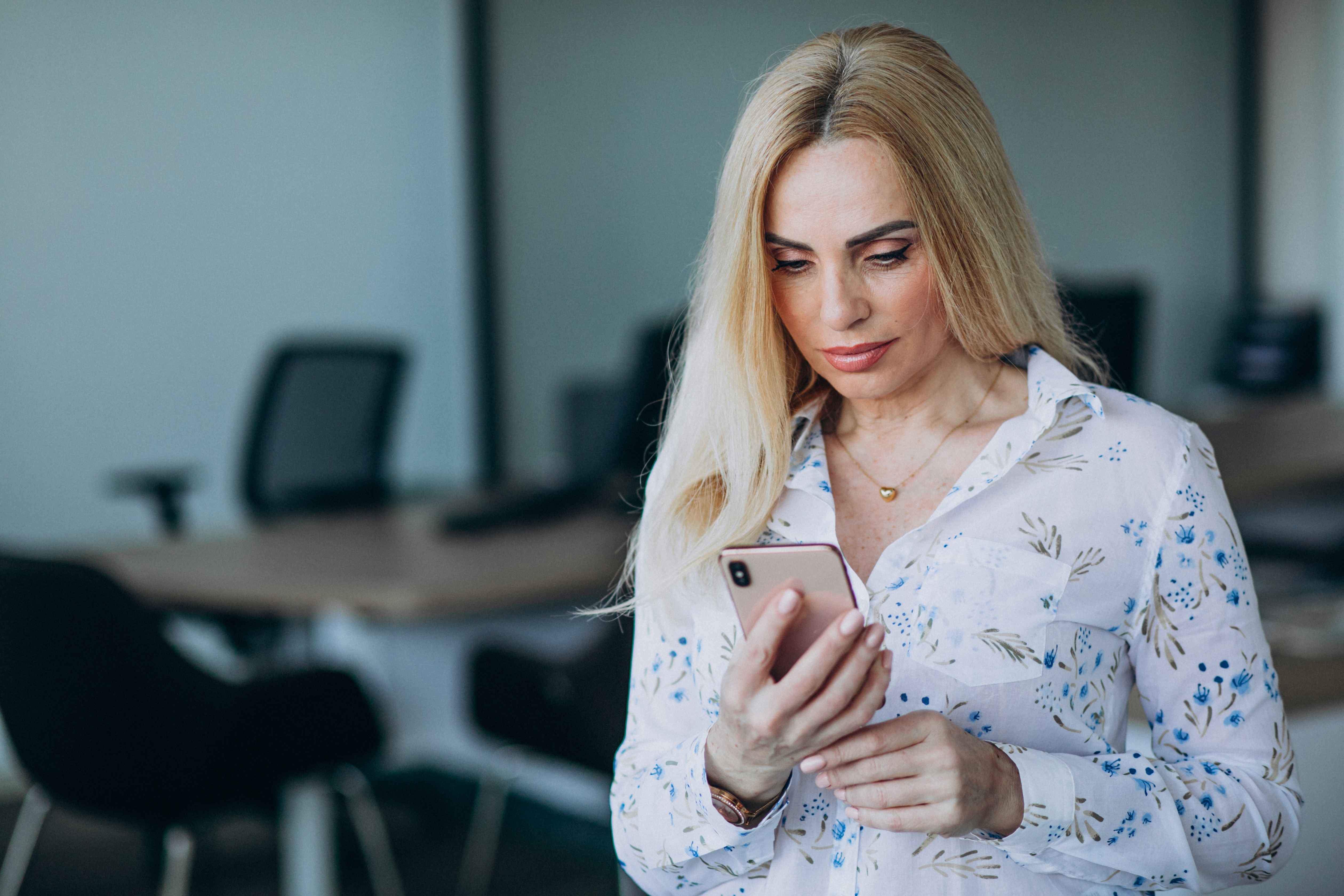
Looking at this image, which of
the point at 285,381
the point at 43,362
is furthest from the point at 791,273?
the point at 43,362

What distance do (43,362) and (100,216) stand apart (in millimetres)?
519

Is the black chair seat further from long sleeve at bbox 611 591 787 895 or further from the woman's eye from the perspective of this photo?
the woman's eye

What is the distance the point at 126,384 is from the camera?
4195 millimetres

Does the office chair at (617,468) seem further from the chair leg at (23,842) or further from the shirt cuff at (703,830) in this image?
the shirt cuff at (703,830)

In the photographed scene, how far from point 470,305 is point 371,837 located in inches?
93.7

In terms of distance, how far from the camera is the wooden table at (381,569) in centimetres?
216

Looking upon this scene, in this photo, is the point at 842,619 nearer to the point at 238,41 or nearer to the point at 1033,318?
the point at 1033,318

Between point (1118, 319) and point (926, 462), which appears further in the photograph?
point (1118, 319)

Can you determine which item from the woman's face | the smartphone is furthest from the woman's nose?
the smartphone

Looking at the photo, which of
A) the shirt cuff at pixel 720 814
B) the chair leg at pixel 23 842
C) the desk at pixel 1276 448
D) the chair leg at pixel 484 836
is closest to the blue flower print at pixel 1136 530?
the shirt cuff at pixel 720 814

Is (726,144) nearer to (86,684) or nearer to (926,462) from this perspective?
(86,684)

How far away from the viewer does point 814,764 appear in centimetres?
86

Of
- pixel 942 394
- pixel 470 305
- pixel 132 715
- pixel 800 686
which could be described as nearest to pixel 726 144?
pixel 470 305

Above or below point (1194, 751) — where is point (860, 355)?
above
